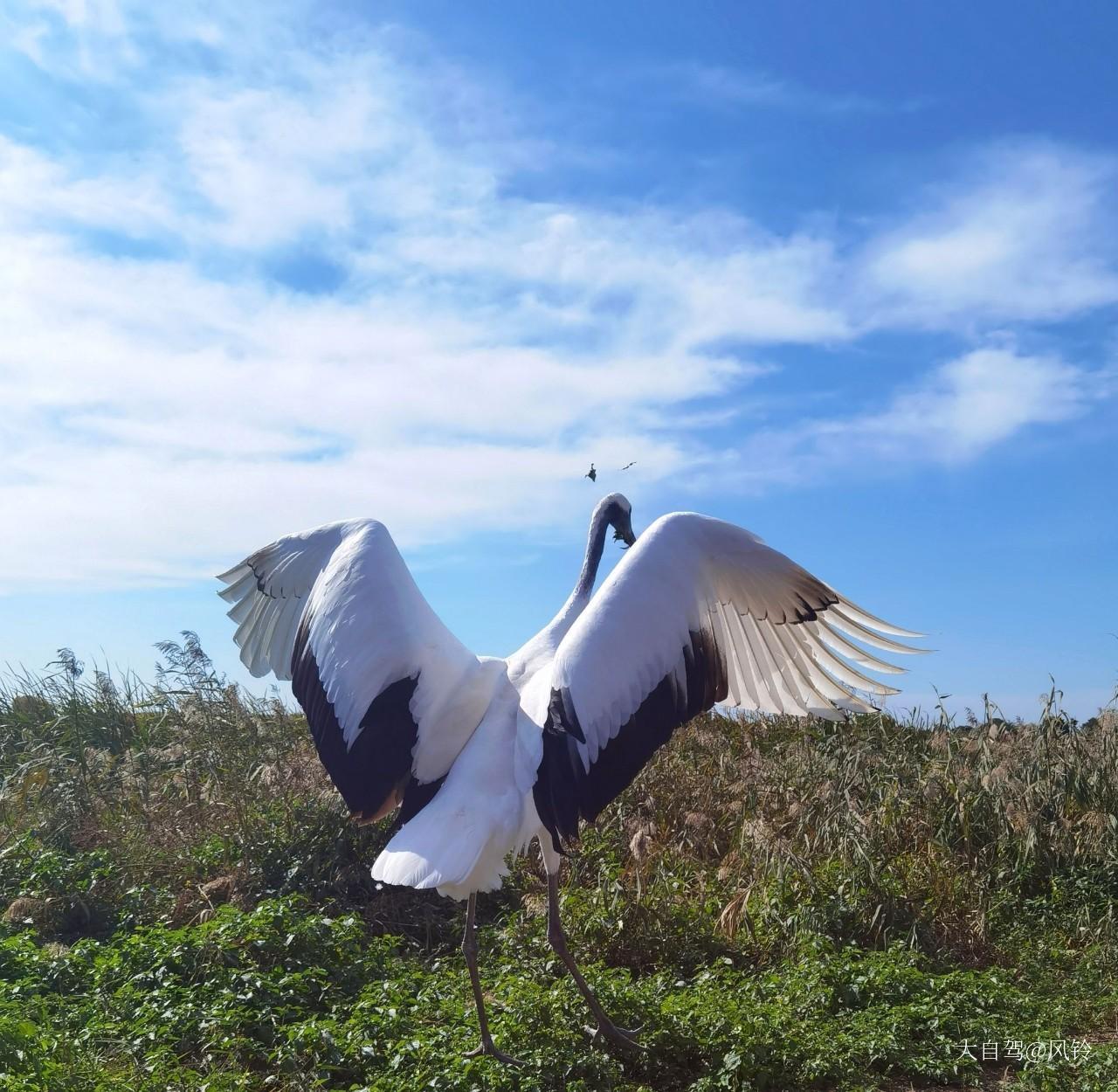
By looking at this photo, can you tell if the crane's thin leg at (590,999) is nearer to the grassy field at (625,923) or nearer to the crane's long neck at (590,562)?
the grassy field at (625,923)

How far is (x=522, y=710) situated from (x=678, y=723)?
65 centimetres

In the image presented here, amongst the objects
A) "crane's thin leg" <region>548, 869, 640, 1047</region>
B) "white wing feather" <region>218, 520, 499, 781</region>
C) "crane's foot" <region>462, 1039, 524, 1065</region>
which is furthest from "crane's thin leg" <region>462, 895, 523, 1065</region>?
"white wing feather" <region>218, 520, 499, 781</region>

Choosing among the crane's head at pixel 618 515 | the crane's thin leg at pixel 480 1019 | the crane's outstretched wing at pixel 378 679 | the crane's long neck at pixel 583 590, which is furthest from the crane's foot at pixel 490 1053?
the crane's head at pixel 618 515

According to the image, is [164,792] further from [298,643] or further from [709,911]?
[709,911]

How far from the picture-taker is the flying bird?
3891mm

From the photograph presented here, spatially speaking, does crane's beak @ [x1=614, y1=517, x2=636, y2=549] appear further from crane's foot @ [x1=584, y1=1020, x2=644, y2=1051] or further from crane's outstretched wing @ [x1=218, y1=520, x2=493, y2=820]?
crane's foot @ [x1=584, y1=1020, x2=644, y2=1051]

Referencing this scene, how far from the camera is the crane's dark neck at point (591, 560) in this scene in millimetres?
5008

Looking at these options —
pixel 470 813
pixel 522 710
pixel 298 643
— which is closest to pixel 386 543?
pixel 298 643

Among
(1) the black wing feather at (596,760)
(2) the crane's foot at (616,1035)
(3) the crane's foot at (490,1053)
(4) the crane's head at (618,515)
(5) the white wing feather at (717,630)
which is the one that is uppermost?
(4) the crane's head at (618,515)

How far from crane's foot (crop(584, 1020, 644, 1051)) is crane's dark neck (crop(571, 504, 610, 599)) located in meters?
1.92

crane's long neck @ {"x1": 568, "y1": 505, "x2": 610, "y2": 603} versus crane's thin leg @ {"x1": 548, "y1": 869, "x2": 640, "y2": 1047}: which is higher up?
crane's long neck @ {"x1": 568, "y1": 505, "x2": 610, "y2": 603}

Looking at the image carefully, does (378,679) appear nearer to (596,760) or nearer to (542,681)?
(542,681)

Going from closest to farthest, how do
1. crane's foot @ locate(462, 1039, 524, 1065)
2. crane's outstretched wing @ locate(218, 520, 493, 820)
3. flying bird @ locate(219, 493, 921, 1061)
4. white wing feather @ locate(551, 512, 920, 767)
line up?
crane's foot @ locate(462, 1039, 524, 1065) → flying bird @ locate(219, 493, 921, 1061) → white wing feather @ locate(551, 512, 920, 767) → crane's outstretched wing @ locate(218, 520, 493, 820)

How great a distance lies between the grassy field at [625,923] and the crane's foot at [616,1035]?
5 cm
